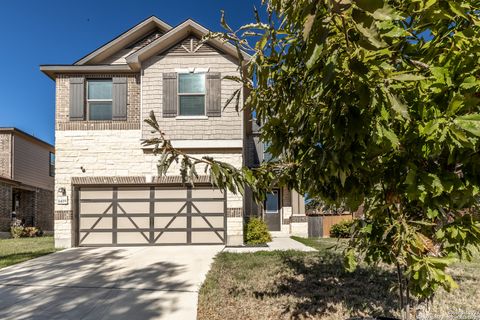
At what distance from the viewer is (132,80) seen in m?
11.8

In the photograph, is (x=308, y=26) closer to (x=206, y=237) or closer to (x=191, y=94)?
(x=191, y=94)

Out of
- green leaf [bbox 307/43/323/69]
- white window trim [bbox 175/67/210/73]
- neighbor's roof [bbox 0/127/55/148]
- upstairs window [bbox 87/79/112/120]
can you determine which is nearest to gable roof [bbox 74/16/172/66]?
upstairs window [bbox 87/79/112/120]

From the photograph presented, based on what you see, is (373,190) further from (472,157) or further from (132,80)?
(132,80)

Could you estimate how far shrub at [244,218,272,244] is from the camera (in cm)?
1171

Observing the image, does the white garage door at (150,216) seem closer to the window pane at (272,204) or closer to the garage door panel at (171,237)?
the garage door panel at (171,237)

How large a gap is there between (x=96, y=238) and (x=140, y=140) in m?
3.76

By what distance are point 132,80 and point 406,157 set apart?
1118 centimetres

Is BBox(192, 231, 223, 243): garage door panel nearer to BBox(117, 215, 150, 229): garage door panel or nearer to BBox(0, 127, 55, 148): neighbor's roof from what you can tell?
BBox(117, 215, 150, 229): garage door panel

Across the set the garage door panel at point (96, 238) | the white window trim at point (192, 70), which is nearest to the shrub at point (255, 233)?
the garage door panel at point (96, 238)

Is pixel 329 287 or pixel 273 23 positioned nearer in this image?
pixel 273 23

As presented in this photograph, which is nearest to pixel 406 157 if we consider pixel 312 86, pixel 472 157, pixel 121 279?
pixel 472 157

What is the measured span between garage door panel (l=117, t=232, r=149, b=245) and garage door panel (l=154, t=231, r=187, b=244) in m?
0.39

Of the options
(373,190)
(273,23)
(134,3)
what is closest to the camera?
(273,23)

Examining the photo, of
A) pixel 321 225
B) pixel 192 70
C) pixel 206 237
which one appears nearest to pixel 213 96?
pixel 192 70
